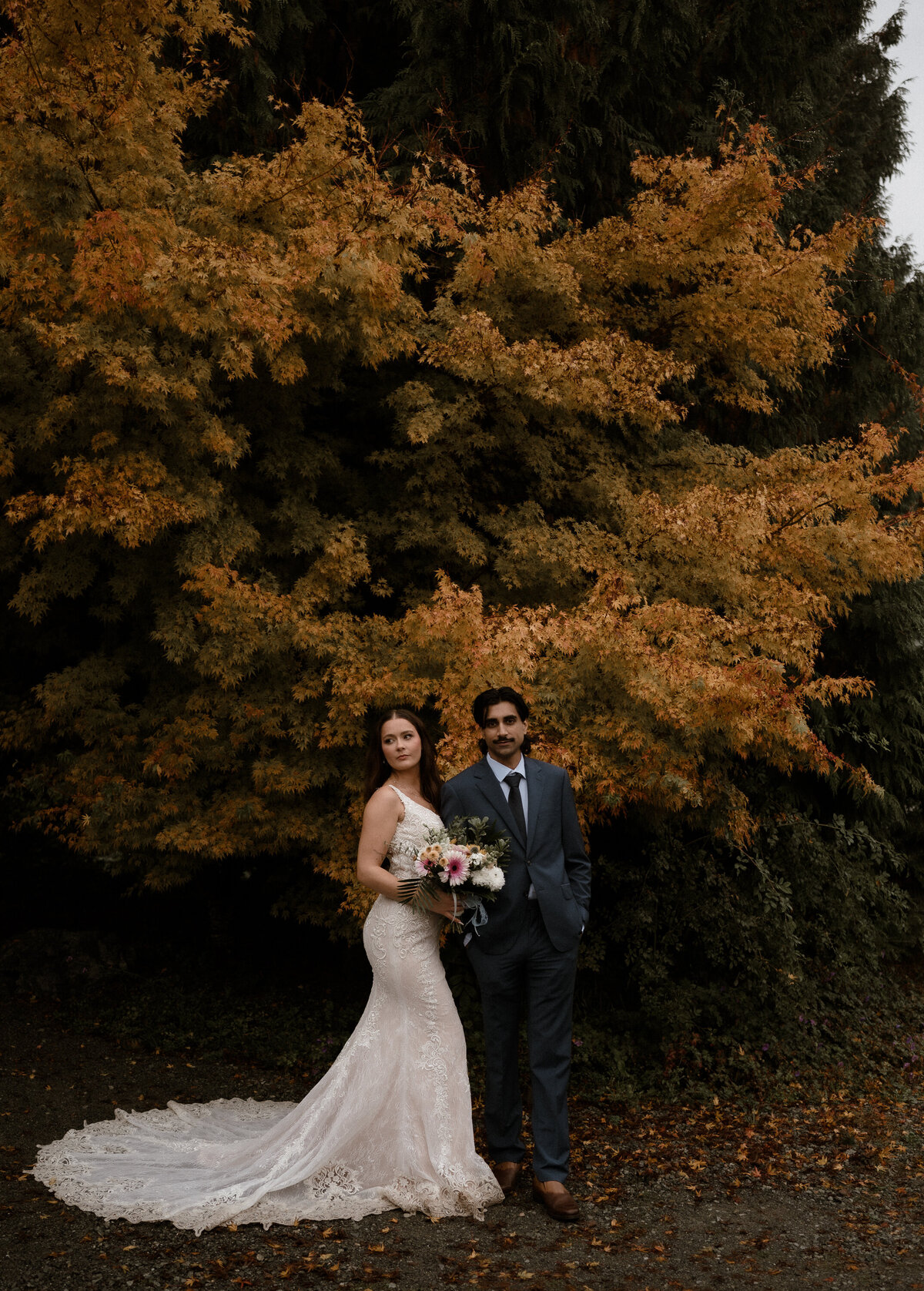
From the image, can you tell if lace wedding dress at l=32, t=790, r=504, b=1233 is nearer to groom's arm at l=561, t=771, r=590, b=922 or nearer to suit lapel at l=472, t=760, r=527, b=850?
suit lapel at l=472, t=760, r=527, b=850

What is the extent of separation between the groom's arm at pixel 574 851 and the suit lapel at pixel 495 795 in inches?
7.6

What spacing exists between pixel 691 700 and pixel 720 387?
3.00 m

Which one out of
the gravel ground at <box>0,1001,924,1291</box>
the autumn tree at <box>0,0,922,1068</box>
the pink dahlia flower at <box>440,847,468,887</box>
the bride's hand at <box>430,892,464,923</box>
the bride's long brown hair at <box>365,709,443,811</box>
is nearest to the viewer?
the gravel ground at <box>0,1001,924,1291</box>

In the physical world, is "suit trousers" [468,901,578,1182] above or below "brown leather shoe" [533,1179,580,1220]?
above

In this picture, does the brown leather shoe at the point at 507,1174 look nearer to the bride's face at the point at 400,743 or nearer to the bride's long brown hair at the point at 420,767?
the bride's long brown hair at the point at 420,767

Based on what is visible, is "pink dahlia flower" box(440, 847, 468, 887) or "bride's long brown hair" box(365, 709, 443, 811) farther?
"bride's long brown hair" box(365, 709, 443, 811)

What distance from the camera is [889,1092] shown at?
641cm

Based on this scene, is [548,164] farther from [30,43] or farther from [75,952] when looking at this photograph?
[75,952]

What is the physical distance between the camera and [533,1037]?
149 inches

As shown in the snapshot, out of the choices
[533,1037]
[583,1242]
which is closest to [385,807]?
[533,1037]

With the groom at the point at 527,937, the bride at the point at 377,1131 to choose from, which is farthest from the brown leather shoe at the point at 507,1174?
the bride at the point at 377,1131

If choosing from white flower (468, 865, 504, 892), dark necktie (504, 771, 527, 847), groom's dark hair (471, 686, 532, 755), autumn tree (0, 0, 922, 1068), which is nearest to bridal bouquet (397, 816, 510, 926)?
white flower (468, 865, 504, 892)

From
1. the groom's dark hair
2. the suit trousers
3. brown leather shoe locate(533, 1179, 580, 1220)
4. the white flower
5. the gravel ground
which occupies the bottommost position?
the gravel ground

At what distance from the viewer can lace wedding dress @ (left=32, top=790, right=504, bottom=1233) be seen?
3.59 metres
